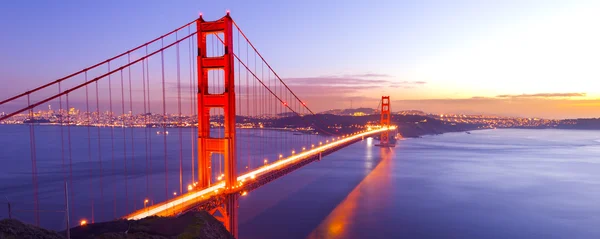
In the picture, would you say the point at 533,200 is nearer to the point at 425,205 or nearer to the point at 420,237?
the point at 425,205

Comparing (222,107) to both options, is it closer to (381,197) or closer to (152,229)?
(152,229)

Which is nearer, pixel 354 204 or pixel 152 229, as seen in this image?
pixel 152 229

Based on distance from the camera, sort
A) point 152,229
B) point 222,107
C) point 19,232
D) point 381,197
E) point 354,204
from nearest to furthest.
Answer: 1. point 19,232
2. point 152,229
3. point 222,107
4. point 354,204
5. point 381,197

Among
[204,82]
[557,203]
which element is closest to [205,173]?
[204,82]

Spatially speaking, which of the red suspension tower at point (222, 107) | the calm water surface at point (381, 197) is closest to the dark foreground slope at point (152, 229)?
the red suspension tower at point (222, 107)

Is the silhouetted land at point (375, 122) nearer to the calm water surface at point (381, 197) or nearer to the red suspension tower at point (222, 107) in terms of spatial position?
the calm water surface at point (381, 197)

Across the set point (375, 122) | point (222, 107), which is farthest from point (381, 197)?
point (375, 122)
